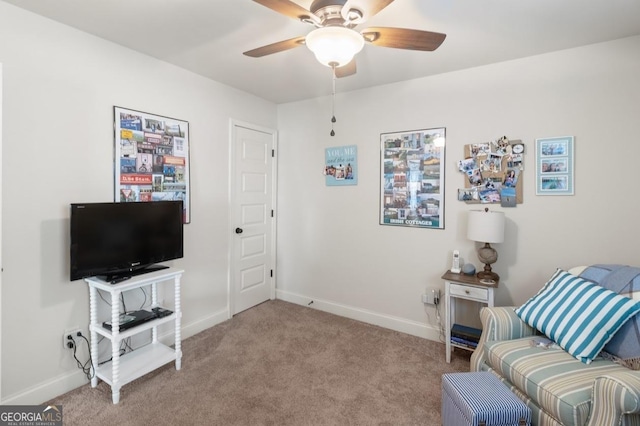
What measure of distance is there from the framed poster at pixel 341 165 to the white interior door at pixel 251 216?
773mm

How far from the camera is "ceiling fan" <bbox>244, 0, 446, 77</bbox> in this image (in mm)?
1437

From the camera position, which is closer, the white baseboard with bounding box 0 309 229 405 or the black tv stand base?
the white baseboard with bounding box 0 309 229 405

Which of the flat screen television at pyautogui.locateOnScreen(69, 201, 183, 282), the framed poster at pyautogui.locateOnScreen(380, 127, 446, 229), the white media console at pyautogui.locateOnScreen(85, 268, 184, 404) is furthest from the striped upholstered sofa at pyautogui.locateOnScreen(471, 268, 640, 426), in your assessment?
the flat screen television at pyautogui.locateOnScreen(69, 201, 183, 282)

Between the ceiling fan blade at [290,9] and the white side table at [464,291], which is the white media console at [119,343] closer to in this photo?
the ceiling fan blade at [290,9]

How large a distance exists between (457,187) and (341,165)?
1.24 meters

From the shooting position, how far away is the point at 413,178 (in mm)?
3051

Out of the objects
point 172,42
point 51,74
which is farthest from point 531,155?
point 51,74

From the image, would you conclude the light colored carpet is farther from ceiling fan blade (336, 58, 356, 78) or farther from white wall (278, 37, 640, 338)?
ceiling fan blade (336, 58, 356, 78)

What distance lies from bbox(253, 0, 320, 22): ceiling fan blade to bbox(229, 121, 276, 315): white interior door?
79.3 inches

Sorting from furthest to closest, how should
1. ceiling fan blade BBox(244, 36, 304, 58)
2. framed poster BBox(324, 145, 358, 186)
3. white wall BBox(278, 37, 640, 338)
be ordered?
framed poster BBox(324, 145, 358, 186), white wall BBox(278, 37, 640, 338), ceiling fan blade BBox(244, 36, 304, 58)

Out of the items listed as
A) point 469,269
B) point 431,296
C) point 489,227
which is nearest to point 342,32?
point 489,227

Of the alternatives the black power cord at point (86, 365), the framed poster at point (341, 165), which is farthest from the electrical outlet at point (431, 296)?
the black power cord at point (86, 365)

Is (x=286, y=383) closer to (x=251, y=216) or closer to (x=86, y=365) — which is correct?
(x=86, y=365)

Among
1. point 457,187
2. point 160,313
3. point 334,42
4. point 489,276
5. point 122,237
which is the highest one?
point 334,42
